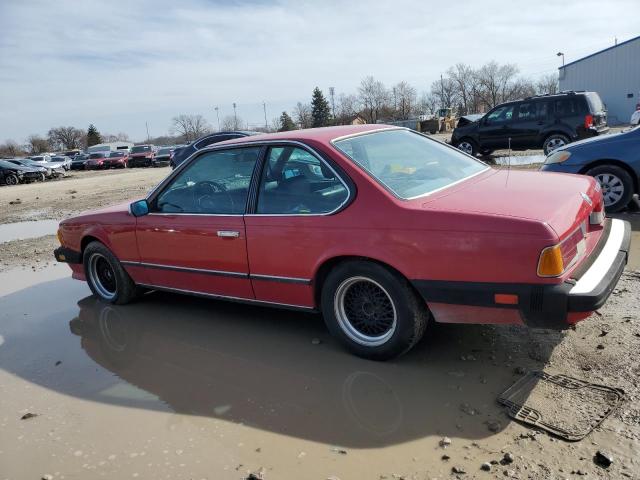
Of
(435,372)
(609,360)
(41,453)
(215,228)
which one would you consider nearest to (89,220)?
(215,228)

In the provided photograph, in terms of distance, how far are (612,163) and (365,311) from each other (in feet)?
16.5

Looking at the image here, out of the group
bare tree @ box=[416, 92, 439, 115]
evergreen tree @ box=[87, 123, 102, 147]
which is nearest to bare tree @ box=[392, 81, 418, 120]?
bare tree @ box=[416, 92, 439, 115]

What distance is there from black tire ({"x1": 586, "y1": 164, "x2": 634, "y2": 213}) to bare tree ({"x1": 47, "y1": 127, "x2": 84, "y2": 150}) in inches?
4205

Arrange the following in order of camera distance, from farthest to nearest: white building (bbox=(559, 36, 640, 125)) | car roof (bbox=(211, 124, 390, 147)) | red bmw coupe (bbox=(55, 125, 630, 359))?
white building (bbox=(559, 36, 640, 125)) → car roof (bbox=(211, 124, 390, 147)) → red bmw coupe (bbox=(55, 125, 630, 359))

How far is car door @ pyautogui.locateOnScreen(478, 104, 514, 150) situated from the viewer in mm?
15203

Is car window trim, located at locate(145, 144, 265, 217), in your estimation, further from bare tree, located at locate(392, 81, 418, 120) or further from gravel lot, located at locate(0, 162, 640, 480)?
bare tree, located at locate(392, 81, 418, 120)

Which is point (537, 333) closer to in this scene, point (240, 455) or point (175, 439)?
point (240, 455)

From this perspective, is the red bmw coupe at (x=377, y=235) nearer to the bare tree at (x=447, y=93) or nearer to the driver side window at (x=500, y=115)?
the driver side window at (x=500, y=115)

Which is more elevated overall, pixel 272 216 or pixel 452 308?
pixel 272 216

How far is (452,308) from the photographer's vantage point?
3145mm

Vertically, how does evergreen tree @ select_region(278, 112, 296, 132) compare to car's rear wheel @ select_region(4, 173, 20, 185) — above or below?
above

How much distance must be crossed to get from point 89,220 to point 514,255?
4201mm

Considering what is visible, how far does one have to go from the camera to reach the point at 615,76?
40719 millimetres

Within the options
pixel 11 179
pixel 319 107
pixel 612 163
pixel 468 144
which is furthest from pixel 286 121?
pixel 612 163
